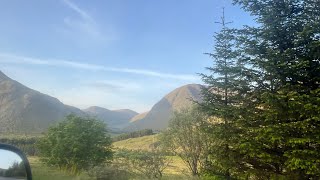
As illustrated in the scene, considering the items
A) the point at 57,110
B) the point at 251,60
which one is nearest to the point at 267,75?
the point at 251,60

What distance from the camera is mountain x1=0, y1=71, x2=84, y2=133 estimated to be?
66875mm

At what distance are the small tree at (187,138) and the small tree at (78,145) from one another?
581 centimetres

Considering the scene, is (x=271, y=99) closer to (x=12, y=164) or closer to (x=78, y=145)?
(x=12, y=164)

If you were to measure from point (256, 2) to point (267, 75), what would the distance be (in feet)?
13.5

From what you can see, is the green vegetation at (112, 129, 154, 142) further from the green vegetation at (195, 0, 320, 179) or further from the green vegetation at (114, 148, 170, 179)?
the green vegetation at (195, 0, 320, 179)

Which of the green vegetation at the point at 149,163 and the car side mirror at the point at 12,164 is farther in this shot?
the green vegetation at the point at 149,163

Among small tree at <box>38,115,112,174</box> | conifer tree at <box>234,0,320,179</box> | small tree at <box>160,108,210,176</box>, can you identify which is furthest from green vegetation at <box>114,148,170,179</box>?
conifer tree at <box>234,0,320,179</box>

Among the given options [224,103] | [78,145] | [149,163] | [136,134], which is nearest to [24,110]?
[136,134]

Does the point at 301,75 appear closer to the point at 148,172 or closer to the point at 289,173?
the point at 289,173

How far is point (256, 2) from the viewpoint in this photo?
1780 centimetres

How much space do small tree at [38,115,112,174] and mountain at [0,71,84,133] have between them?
28.9m

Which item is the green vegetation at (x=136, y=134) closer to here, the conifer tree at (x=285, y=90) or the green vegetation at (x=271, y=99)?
the green vegetation at (x=271, y=99)

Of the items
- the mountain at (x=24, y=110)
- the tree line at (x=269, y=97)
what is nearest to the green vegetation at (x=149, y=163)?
the tree line at (x=269, y=97)

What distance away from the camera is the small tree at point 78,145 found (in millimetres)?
28609
